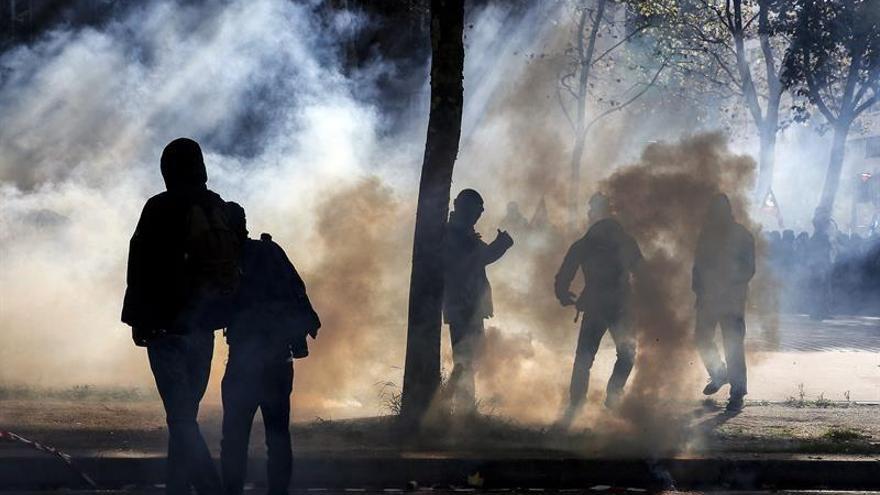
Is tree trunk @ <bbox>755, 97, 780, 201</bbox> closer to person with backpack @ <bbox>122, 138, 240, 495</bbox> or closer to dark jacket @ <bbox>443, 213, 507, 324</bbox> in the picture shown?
dark jacket @ <bbox>443, 213, 507, 324</bbox>

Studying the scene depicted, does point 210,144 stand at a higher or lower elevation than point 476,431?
higher

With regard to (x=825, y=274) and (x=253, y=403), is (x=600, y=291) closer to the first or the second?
(x=253, y=403)

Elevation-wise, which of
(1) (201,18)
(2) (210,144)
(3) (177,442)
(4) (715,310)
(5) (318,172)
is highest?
(1) (201,18)

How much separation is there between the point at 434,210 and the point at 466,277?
3.45ft

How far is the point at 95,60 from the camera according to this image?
20.0 m

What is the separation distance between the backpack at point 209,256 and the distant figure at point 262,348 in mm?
228

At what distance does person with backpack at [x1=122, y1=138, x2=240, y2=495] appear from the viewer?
5719mm

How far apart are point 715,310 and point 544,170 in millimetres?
13142

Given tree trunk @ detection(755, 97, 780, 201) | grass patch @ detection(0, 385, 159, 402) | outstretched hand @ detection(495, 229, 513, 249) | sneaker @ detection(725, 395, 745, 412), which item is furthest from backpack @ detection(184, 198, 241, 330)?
tree trunk @ detection(755, 97, 780, 201)

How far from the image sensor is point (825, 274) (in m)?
24.3

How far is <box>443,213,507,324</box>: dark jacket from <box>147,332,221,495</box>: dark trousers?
403cm

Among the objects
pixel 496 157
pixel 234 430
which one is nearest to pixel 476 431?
pixel 234 430

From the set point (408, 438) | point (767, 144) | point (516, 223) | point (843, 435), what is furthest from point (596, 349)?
point (767, 144)

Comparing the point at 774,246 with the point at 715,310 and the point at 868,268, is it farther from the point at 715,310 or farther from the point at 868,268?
the point at 715,310
